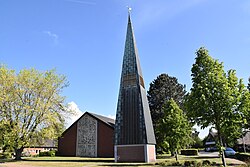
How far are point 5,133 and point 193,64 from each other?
23.4 m

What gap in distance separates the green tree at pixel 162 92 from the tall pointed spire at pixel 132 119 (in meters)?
13.4

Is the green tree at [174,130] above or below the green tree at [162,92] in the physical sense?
below

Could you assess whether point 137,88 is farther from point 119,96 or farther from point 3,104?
point 3,104

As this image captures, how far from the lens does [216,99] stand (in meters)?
17.2

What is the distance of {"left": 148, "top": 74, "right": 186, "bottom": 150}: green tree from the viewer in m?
42.1

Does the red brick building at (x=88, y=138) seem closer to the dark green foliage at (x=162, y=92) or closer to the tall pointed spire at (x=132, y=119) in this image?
the dark green foliage at (x=162, y=92)

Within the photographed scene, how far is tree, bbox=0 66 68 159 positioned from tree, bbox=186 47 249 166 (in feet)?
64.2

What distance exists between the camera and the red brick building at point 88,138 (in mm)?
37938

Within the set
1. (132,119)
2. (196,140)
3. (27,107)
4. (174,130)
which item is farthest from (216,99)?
(196,140)

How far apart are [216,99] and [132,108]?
38.8ft

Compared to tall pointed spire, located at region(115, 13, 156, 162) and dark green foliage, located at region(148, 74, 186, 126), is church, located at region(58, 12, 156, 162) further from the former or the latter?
dark green foliage, located at region(148, 74, 186, 126)

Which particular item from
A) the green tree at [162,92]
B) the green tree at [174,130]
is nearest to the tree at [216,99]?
the green tree at [174,130]

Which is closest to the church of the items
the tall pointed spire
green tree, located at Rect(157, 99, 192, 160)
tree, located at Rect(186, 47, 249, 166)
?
the tall pointed spire

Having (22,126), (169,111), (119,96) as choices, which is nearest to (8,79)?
(22,126)
